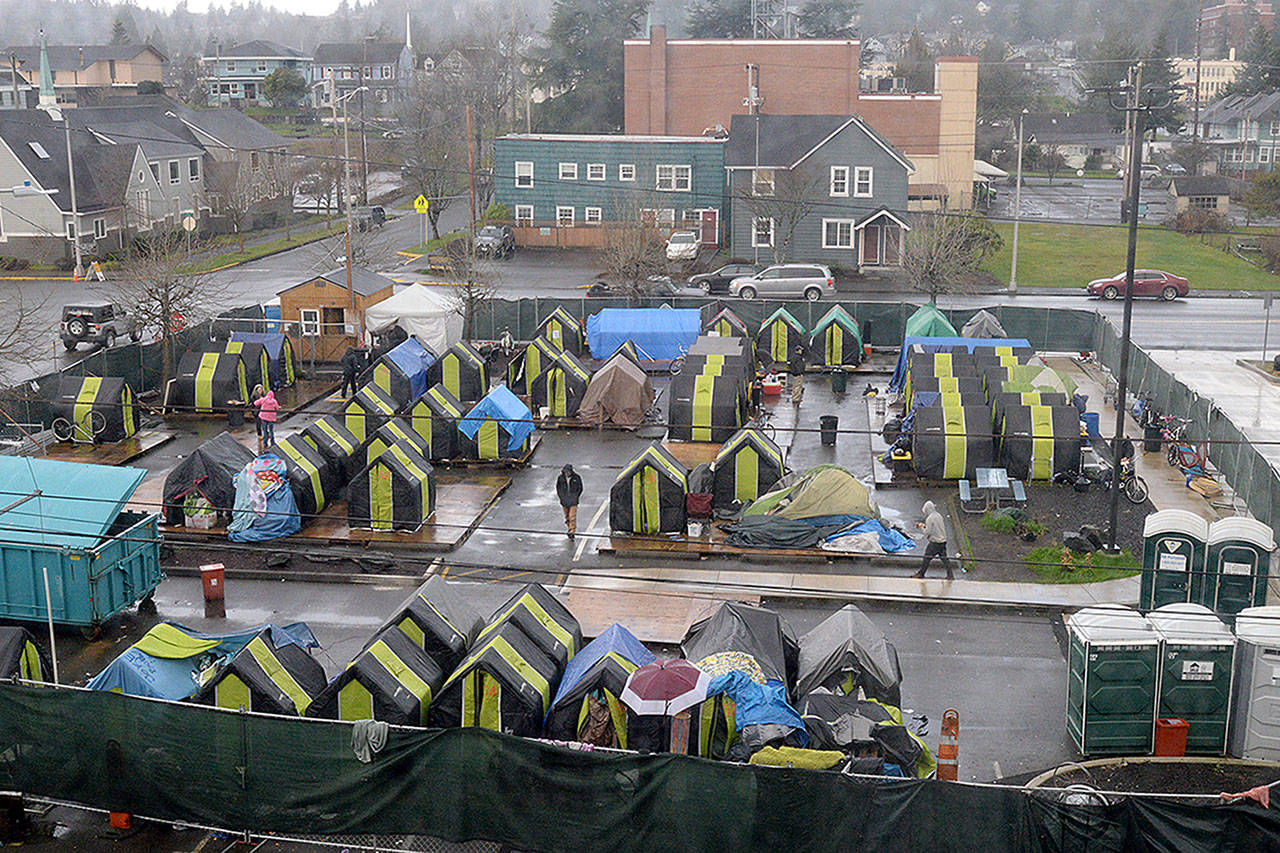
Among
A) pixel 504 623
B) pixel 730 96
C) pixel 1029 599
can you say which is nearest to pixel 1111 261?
pixel 730 96

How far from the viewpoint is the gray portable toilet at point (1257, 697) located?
54.0ft

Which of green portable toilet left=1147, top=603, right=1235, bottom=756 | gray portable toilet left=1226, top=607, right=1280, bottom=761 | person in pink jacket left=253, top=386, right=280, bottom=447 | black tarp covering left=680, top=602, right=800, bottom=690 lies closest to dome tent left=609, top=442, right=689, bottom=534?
black tarp covering left=680, top=602, right=800, bottom=690

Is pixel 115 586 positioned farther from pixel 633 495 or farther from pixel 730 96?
pixel 730 96

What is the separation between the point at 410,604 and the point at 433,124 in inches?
2915

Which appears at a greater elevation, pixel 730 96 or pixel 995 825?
pixel 730 96

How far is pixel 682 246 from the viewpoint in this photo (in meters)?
57.9

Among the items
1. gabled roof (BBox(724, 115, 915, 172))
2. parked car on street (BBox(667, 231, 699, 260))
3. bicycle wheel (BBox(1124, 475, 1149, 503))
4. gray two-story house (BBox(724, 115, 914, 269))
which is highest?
gabled roof (BBox(724, 115, 915, 172))

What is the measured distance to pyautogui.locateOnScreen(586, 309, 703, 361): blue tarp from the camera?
39.2 meters

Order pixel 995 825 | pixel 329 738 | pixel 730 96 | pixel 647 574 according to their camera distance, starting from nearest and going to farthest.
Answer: pixel 995 825 < pixel 329 738 < pixel 647 574 < pixel 730 96

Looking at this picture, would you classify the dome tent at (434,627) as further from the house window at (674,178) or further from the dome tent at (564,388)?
the house window at (674,178)

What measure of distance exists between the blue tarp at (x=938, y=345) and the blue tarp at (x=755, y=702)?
1997cm

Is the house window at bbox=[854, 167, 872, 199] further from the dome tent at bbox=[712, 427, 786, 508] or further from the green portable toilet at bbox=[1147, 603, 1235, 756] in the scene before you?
the green portable toilet at bbox=[1147, 603, 1235, 756]

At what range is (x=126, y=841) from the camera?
49.1 feet

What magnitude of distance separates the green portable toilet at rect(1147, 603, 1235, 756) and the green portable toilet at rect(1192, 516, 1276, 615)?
2.89 metres
